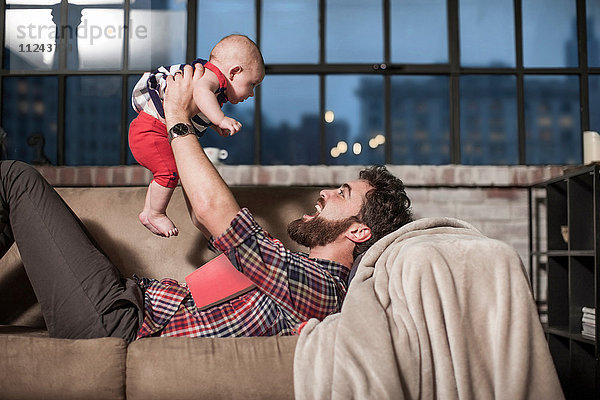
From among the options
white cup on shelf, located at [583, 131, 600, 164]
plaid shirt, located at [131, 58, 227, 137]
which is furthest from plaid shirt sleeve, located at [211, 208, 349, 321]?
white cup on shelf, located at [583, 131, 600, 164]

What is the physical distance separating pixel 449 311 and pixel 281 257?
1.68 feet

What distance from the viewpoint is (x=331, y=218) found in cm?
203

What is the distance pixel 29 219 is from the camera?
185cm

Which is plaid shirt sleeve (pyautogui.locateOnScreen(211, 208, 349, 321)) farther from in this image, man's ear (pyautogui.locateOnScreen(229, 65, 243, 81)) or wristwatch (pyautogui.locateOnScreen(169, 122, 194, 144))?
man's ear (pyautogui.locateOnScreen(229, 65, 243, 81))

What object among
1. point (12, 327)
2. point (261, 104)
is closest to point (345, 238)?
point (12, 327)

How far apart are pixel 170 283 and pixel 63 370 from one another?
0.49 m

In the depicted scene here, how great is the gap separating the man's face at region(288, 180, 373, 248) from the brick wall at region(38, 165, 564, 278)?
1.35 metres

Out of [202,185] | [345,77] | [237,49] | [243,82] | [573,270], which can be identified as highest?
[345,77]

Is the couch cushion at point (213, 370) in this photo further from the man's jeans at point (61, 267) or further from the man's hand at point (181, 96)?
the man's hand at point (181, 96)

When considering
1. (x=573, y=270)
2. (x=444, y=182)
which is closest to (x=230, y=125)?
(x=444, y=182)

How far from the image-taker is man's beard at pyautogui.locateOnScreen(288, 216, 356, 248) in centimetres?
201

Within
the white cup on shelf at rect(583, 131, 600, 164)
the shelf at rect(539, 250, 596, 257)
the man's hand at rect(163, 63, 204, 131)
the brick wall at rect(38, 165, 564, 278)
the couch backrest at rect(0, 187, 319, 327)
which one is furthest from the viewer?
the brick wall at rect(38, 165, 564, 278)

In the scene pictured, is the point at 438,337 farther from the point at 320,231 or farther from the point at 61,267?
the point at 61,267

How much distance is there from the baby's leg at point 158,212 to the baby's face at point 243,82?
0.39 meters
